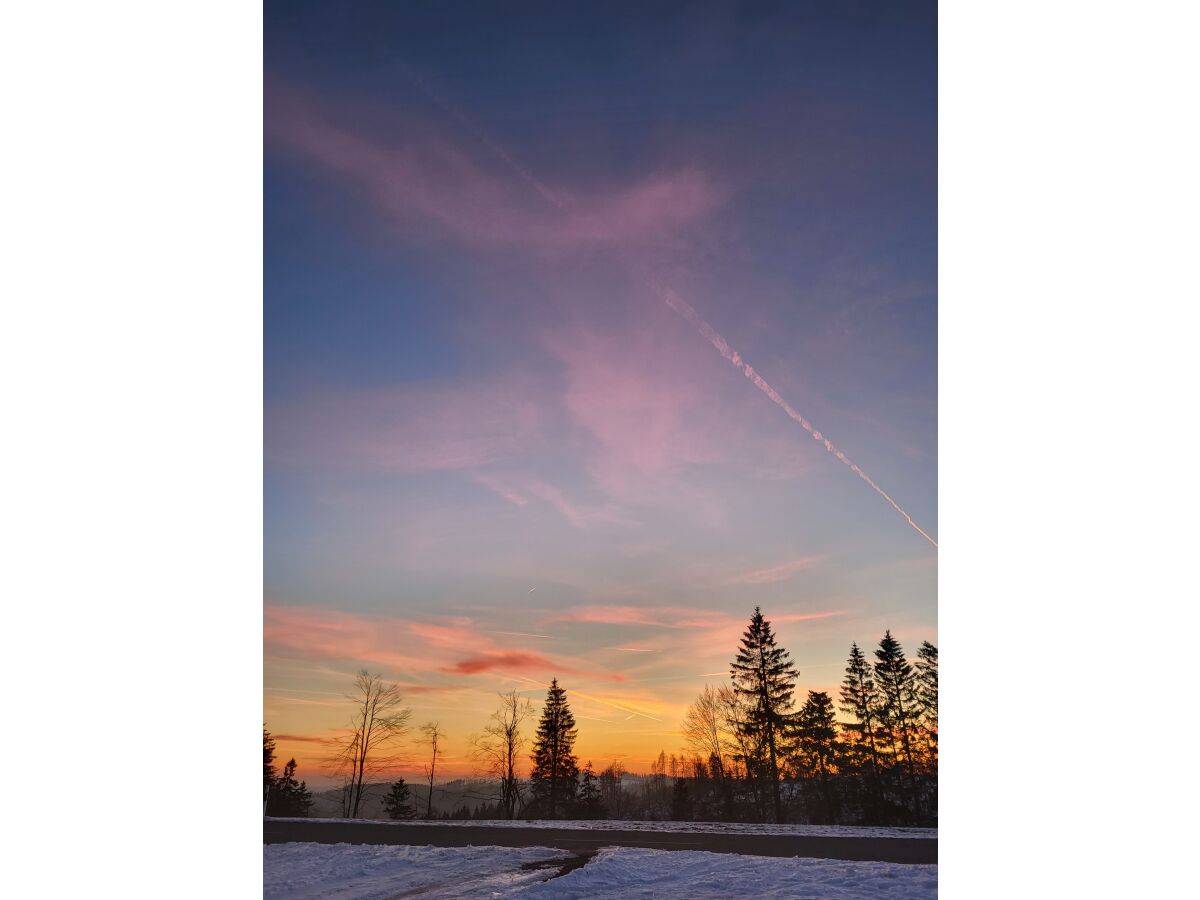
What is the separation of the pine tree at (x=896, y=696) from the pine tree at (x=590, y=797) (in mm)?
9894

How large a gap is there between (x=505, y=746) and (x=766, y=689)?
973 centimetres

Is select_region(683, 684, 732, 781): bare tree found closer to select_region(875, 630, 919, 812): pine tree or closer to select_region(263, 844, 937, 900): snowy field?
select_region(875, 630, 919, 812): pine tree

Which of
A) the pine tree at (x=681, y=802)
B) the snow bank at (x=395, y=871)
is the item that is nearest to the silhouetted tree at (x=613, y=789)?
the pine tree at (x=681, y=802)

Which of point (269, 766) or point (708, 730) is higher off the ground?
point (708, 730)

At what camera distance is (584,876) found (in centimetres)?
758


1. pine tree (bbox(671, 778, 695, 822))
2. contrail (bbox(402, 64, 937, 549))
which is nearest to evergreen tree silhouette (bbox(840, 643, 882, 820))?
pine tree (bbox(671, 778, 695, 822))

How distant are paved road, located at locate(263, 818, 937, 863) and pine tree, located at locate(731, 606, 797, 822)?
1350 centimetres

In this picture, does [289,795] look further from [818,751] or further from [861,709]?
[861,709]

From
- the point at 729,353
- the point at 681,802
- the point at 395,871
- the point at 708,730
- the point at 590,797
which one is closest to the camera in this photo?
the point at 395,871

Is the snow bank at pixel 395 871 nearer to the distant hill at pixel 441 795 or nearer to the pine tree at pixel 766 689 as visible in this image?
the pine tree at pixel 766 689

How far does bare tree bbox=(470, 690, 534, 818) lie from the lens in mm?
28812

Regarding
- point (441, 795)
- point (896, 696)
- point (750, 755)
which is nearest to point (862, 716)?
point (896, 696)

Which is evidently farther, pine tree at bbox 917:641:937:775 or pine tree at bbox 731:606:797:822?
pine tree at bbox 731:606:797:822
